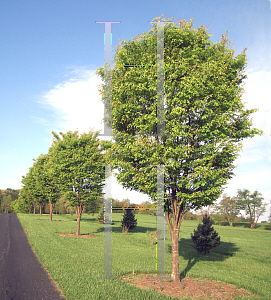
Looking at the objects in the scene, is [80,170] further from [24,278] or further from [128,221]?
[24,278]

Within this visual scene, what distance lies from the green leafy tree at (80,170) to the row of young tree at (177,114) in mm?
12294

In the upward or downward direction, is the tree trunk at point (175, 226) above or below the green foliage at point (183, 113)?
below

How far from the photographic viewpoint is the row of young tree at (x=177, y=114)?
28.8ft

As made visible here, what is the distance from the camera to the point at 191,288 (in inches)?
345

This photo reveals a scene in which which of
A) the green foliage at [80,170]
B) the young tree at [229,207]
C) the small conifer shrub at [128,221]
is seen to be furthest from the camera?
the young tree at [229,207]

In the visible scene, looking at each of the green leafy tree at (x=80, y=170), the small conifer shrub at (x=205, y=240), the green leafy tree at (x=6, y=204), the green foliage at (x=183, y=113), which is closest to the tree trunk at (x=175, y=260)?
the green foliage at (x=183, y=113)

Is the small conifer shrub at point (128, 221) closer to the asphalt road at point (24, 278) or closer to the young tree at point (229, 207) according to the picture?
the asphalt road at point (24, 278)

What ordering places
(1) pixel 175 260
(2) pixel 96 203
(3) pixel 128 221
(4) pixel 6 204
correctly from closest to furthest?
(1) pixel 175 260
(2) pixel 96 203
(3) pixel 128 221
(4) pixel 6 204

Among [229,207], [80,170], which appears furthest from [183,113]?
[229,207]

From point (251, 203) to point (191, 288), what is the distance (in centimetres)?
7240

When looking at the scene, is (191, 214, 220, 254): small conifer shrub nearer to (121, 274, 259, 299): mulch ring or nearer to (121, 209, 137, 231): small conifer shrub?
(121, 274, 259, 299): mulch ring

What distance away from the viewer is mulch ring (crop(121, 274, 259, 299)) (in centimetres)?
807

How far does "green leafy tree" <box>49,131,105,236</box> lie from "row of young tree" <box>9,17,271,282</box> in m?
12.3

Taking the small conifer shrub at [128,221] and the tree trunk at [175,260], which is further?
the small conifer shrub at [128,221]
